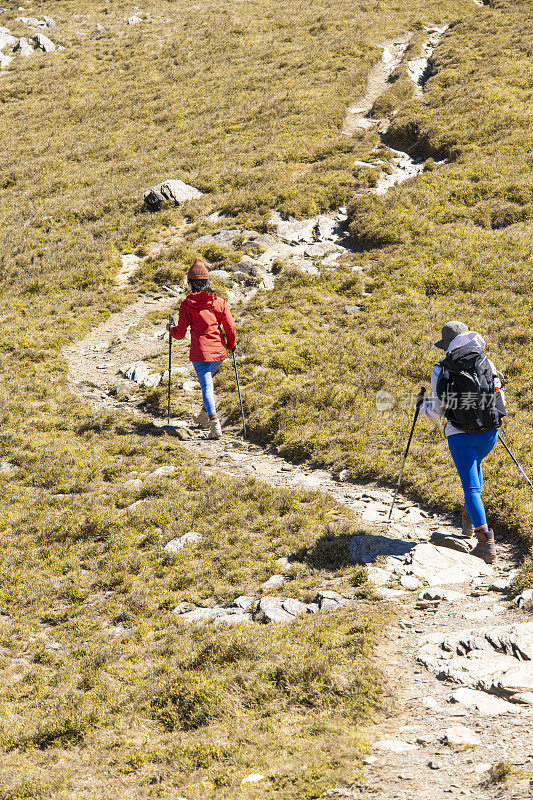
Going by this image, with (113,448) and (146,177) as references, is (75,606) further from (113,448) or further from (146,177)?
(146,177)

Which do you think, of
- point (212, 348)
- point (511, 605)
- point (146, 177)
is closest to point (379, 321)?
point (212, 348)

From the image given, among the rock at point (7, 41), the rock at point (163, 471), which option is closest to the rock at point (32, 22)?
the rock at point (7, 41)

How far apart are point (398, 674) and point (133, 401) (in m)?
11.2

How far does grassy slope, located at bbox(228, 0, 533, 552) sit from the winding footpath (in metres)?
0.92

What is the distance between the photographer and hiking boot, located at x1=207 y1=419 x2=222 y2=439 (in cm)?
1441

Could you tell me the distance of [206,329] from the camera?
1411cm

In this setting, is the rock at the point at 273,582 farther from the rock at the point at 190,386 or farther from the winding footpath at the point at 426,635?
the rock at the point at 190,386

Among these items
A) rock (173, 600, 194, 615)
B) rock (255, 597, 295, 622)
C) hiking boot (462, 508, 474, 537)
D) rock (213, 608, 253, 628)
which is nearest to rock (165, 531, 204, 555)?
rock (173, 600, 194, 615)

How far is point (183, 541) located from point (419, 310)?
10.7 m

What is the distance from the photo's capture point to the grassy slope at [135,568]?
622 centimetres

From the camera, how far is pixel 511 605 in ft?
26.1

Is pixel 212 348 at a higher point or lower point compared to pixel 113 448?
higher

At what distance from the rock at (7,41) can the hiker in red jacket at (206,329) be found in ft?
159

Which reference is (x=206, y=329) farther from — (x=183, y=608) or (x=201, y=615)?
(x=201, y=615)
